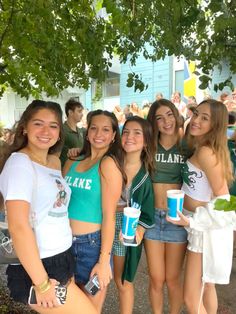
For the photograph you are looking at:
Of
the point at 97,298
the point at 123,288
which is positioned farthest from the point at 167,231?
the point at 97,298

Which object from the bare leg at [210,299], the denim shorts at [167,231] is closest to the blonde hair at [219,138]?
the denim shorts at [167,231]

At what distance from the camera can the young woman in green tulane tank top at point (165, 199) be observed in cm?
279

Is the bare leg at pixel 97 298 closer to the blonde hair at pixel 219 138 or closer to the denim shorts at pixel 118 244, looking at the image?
the denim shorts at pixel 118 244

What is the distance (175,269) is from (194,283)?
24 cm

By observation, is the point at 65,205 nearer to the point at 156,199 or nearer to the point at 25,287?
the point at 25,287

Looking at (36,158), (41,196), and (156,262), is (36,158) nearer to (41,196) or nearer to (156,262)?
(41,196)

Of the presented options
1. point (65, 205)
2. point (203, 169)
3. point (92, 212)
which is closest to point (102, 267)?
point (92, 212)

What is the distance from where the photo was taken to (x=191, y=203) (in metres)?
2.67

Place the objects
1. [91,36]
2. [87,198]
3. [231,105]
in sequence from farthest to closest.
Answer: [231,105], [91,36], [87,198]

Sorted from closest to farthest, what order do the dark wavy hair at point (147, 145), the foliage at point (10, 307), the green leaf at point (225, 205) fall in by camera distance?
the green leaf at point (225, 205) → the dark wavy hair at point (147, 145) → the foliage at point (10, 307)

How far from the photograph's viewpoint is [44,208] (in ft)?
6.10

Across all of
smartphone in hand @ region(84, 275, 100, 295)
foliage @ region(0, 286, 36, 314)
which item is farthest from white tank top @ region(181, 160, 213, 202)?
foliage @ region(0, 286, 36, 314)

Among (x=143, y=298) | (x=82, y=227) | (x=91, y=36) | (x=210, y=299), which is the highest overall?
(x=91, y=36)

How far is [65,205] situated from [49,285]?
44 cm
